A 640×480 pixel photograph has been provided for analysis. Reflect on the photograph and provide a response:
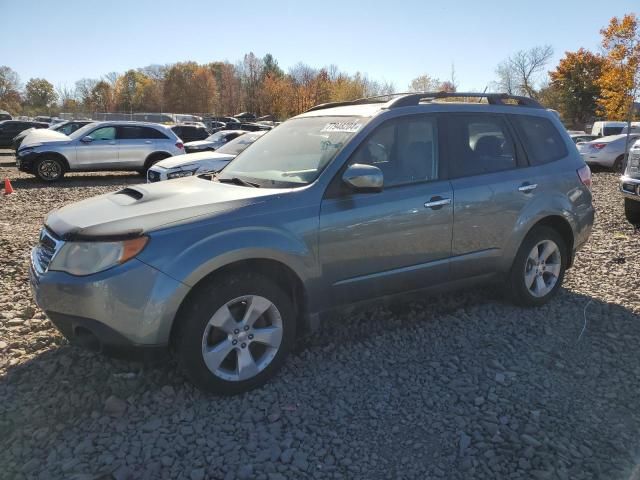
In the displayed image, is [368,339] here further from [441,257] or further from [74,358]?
[74,358]

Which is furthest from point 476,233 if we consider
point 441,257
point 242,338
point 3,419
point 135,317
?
point 3,419

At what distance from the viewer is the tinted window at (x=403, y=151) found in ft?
12.6

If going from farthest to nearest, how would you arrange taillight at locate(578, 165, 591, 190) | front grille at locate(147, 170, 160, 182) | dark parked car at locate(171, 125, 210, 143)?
dark parked car at locate(171, 125, 210, 143), front grille at locate(147, 170, 160, 182), taillight at locate(578, 165, 591, 190)

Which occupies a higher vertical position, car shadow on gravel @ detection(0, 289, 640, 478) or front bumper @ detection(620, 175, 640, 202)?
front bumper @ detection(620, 175, 640, 202)

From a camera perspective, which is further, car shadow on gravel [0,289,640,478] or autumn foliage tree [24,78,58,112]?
autumn foliage tree [24,78,58,112]

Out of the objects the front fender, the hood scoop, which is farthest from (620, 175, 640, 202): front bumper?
the hood scoop

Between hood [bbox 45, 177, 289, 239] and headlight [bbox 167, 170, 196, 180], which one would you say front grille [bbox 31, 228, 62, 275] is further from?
headlight [bbox 167, 170, 196, 180]

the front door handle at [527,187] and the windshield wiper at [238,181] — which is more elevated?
the windshield wiper at [238,181]

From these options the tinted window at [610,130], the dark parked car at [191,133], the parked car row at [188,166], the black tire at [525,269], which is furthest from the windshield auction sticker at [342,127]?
the tinted window at [610,130]

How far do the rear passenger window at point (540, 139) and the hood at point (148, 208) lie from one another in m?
2.49

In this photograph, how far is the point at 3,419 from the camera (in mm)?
3068

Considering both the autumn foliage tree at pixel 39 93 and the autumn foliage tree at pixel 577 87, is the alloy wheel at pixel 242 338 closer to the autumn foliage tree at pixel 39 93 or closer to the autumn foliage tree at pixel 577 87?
the autumn foliage tree at pixel 577 87

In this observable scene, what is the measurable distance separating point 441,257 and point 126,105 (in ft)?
291

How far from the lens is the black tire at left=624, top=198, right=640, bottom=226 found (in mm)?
8070
